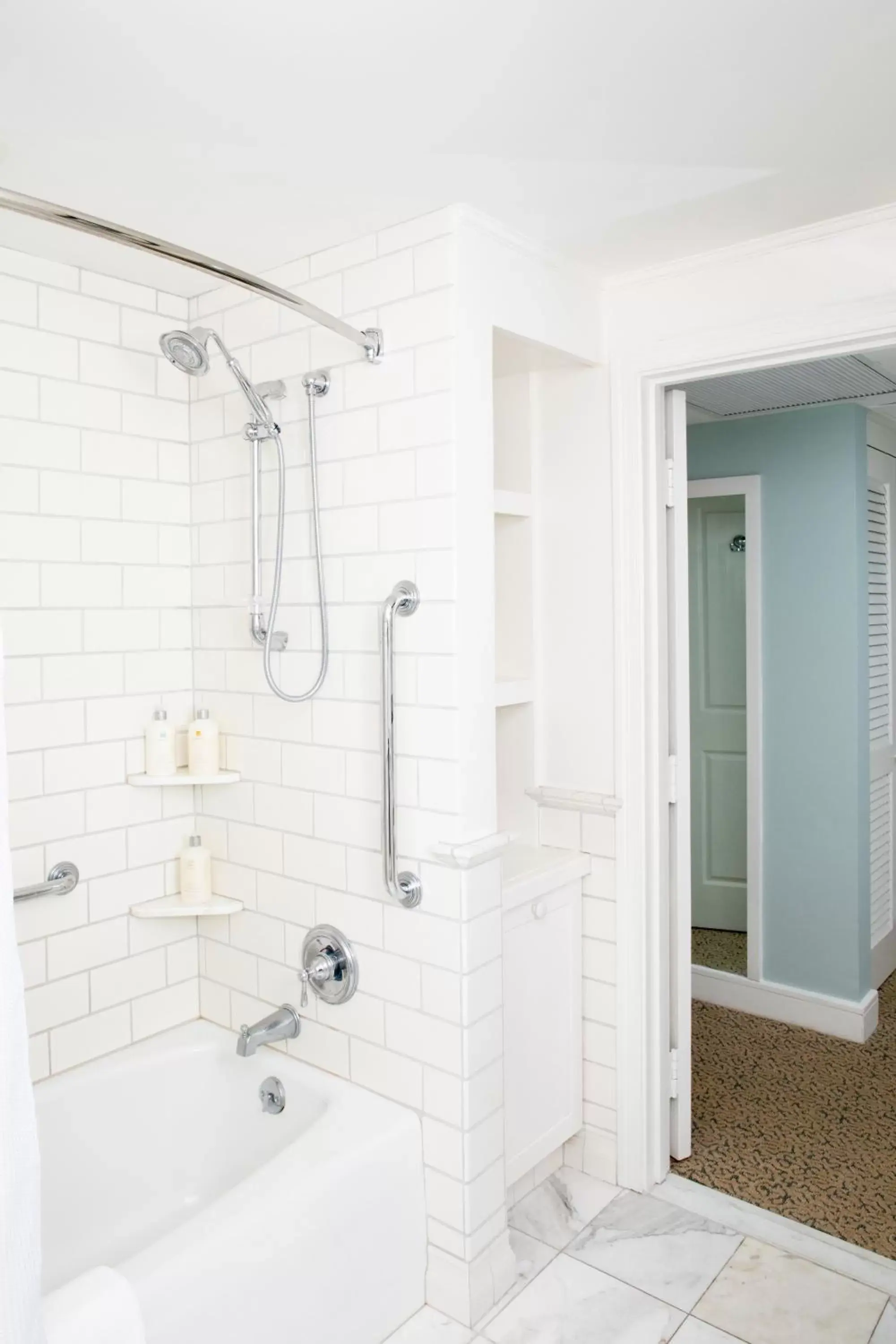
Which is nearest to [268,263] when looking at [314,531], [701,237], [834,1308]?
[314,531]

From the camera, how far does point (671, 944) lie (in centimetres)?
273

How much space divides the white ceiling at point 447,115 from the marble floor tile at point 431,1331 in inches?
95.0

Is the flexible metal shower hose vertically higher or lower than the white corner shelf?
higher

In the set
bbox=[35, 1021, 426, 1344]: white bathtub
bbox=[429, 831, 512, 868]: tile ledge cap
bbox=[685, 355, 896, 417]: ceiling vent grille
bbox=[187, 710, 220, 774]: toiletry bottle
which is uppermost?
bbox=[685, 355, 896, 417]: ceiling vent grille

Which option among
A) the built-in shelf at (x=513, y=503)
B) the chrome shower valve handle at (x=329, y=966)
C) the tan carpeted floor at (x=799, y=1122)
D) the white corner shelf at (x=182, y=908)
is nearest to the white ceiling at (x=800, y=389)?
the built-in shelf at (x=513, y=503)

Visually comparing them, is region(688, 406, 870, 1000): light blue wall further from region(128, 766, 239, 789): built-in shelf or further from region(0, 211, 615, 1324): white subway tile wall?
region(128, 766, 239, 789): built-in shelf

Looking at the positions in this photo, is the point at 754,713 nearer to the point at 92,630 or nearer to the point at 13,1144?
the point at 92,630

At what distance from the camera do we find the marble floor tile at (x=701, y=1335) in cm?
206

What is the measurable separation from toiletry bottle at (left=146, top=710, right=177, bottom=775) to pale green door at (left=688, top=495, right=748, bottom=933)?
2.96m

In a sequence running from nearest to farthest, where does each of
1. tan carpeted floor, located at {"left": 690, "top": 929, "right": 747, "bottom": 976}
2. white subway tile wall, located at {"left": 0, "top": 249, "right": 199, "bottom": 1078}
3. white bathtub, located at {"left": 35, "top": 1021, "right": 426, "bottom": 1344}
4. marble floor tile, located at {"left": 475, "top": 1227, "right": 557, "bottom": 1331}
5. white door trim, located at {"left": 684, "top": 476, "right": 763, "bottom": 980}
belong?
white bathtub, located at {"left": 35, "top": 1021, "right": 426, "bottom": 1344} < marble floor tile, located at {"left": 475, "top": 1227, "right": 557, "bottom": 1331} < white subway tile wall, located at {"left": 0, "top": 249, "right": 199, "bottom": 1078} < white door trim, located at {"left": 684, "top": 476, "right": 763, "bottom": 980} < tan carpeted floor, located at {"left": 690, "top": 929, "right": 747, "bottom": 976}

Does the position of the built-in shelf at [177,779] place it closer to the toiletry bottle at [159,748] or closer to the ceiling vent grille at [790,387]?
the toiletry bottle at [159,748]

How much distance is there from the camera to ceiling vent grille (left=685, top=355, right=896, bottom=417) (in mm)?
3068

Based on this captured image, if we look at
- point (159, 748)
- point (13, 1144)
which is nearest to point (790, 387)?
point (159, 748)

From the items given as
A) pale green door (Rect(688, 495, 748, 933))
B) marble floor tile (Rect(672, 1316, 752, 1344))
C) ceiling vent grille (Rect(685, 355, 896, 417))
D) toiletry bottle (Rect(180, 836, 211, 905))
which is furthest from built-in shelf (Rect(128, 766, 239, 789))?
pale green door (Rect(688, 495, 748, 933))
